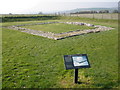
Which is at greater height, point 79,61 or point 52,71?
point 79,61

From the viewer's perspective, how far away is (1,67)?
255 inches

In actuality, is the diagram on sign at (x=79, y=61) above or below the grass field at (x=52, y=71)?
above

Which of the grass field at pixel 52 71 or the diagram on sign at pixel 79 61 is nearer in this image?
the diagram on sign at pixel 79 61

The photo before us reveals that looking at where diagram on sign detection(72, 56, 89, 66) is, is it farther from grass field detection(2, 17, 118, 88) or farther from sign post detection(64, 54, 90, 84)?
grass field detection(2, 17, 118, 88)

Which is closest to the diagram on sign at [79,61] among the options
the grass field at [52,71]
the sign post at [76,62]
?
the sign post at [76,62]

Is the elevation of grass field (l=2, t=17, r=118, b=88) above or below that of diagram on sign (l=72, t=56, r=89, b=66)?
below

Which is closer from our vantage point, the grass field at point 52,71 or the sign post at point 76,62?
the sign post at point 76,62

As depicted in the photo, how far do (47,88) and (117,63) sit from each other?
4079 mm

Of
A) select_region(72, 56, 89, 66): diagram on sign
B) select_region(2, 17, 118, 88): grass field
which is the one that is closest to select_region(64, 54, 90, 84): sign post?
select_region(72, 56, 89, 66): diagram on sign

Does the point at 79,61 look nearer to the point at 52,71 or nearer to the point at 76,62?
the point at 76,62

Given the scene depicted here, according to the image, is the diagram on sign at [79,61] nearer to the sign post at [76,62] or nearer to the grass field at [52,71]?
the sign post at [76,62]

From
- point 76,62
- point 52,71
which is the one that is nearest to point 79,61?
point 76,62

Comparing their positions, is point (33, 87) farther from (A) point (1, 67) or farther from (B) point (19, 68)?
(A) point (1, 67)

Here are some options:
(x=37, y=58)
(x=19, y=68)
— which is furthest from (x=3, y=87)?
(x=37, y=58)
